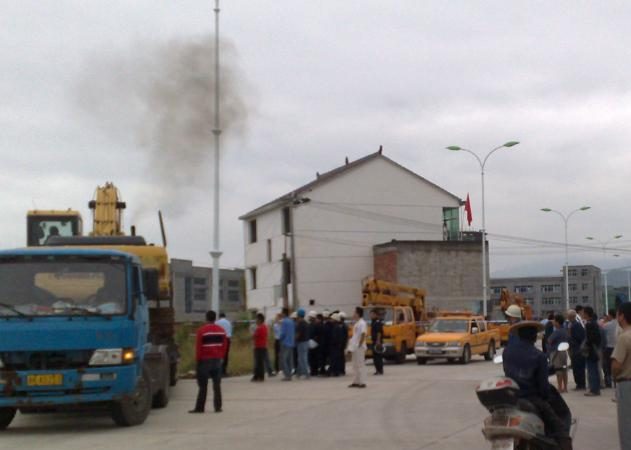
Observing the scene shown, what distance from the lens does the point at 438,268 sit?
61562 millimetres

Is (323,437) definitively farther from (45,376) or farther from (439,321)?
(439,321)

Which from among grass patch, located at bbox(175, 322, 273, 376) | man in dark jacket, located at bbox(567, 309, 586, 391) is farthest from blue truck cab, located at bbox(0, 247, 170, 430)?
grass patch, located at bbox(175, 322, 273, 376)

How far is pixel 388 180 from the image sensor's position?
66.7m

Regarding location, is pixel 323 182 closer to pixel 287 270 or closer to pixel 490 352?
pixel 287 270

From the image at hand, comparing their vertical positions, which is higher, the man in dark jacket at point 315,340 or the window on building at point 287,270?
the window on building at point 287,270

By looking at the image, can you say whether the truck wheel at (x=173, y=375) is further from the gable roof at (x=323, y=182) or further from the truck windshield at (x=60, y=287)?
the gable roof at (x=323, y=182)

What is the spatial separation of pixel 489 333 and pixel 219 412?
21.4 metres

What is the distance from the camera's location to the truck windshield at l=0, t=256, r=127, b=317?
44.6 ft

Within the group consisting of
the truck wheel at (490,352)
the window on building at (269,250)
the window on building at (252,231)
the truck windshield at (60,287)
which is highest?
the window on building at (252,231)

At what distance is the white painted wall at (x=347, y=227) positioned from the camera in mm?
63688

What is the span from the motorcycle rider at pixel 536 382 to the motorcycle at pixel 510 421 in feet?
0.44

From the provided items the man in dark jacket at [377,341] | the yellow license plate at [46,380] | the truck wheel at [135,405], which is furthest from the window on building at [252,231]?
the yellow license plate at [46,380]

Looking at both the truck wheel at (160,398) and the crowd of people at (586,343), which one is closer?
the truck wheel at (160,398)

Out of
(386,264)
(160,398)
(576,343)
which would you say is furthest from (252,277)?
(160,398)
